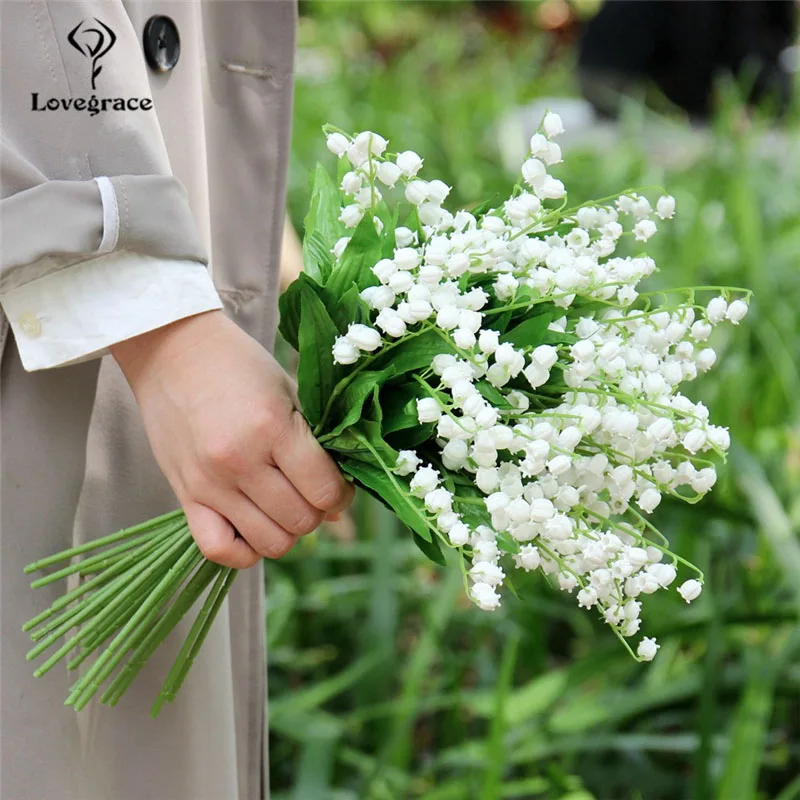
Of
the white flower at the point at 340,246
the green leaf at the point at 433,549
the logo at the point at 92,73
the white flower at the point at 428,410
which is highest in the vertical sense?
the logo at the point at 92,73

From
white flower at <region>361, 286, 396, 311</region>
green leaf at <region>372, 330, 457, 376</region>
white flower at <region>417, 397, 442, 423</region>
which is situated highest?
white flower at <region>361, 286, 396, 311</region>

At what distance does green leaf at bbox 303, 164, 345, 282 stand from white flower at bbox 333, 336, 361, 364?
0.22ft

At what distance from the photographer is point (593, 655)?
1.40 meters

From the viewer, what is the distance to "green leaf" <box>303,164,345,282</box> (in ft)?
2.46

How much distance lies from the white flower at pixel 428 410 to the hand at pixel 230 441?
88 mm

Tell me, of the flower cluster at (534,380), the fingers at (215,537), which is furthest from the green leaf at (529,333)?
the fingers at (215,537)

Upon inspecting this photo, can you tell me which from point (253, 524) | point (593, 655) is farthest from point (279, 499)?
point (593, 655)

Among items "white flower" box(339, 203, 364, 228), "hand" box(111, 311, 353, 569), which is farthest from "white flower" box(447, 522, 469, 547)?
"white flower" box(339, 203, 364, 228)

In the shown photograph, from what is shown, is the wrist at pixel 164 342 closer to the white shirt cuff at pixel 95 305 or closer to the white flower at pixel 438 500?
the white shirt cuff at pixel 95 305

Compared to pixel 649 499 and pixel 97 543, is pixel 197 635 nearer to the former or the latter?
pixel 97 543

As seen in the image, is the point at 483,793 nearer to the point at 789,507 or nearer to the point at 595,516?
the point at 595,516

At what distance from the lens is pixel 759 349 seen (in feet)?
6.91

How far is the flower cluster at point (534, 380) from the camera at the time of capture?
0.65 meters

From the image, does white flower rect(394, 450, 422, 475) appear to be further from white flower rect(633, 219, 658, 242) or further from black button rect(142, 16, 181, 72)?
black button rect(142, 16, 181, 72)
